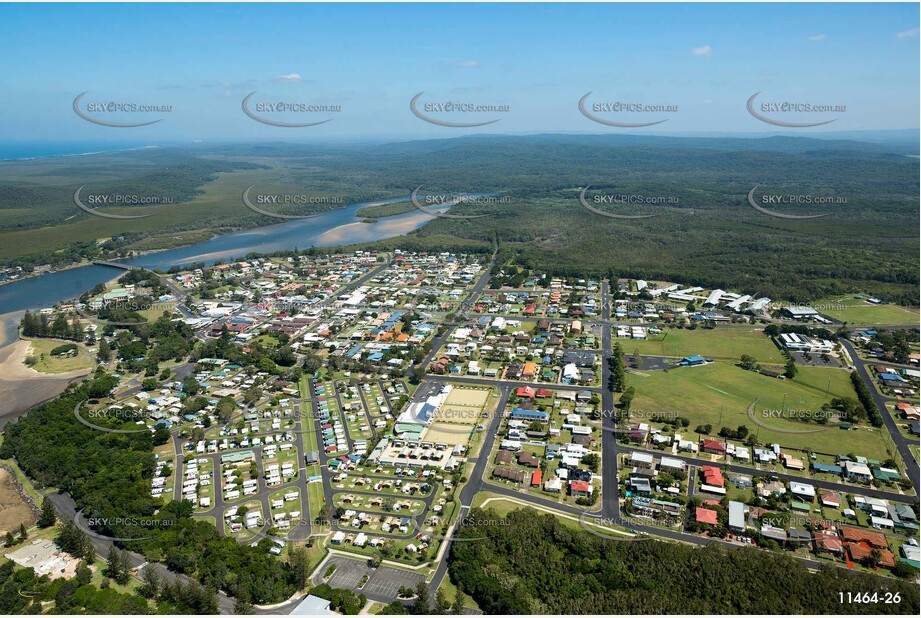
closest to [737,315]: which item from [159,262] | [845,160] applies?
[159,262]

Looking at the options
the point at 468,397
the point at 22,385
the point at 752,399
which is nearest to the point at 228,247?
the point at 22,385

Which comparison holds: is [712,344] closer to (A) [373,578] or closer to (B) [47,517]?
(A) [373,578]

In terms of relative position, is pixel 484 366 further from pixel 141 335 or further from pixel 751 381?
pixel 141 335

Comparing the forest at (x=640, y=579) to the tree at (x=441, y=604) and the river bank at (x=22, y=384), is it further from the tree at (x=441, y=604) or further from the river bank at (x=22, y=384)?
the river bank at (x=22, y=384)

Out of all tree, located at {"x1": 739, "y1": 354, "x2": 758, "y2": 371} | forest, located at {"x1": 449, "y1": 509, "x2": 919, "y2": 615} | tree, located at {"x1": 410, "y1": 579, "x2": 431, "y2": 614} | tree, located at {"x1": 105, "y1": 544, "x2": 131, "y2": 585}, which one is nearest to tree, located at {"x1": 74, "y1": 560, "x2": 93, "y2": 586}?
tree, located at {"x1": 105, "y1": 544, "x2": 131, "y2": 585}

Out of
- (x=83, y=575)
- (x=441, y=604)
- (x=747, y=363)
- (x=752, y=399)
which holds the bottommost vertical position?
(x=747, y=363)

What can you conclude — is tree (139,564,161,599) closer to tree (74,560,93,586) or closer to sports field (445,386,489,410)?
tree (74,560,93,586)

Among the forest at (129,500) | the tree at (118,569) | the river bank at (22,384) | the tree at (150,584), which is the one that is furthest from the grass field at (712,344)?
the river bank at (22,384)
